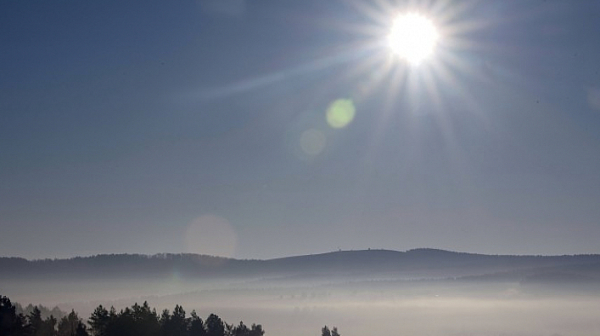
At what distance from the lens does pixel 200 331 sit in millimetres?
68438

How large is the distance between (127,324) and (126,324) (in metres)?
0.08

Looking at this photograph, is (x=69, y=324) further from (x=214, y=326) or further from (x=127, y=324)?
(x=127, y=324)

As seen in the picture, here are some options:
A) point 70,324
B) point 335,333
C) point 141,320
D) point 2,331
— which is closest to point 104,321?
point 141,320

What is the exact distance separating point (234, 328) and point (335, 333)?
18.5 m

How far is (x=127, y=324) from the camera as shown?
58.0 metres

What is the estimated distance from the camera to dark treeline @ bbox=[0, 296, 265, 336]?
58031 mm

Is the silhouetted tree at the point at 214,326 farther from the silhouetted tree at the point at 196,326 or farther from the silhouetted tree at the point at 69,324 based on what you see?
the silhouetted tree at the point at 69,324

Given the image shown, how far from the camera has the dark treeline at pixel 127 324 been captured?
190ft

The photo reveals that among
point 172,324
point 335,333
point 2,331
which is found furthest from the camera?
point 335,333

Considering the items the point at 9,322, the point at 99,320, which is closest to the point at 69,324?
the point at 99,320

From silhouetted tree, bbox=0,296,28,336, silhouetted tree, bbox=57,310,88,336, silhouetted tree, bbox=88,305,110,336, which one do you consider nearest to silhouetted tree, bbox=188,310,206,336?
silhouetted tree, bbox=88,305,110,336

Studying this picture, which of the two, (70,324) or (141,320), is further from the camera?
(70,324)

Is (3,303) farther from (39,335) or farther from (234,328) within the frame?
(234,328)

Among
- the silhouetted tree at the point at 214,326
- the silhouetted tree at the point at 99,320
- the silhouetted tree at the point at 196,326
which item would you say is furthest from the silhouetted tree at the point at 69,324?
the silhouetted tree at the point at 214,326
